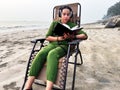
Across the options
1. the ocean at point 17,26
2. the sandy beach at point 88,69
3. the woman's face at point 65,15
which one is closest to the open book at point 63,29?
the woman's face at point 65,15

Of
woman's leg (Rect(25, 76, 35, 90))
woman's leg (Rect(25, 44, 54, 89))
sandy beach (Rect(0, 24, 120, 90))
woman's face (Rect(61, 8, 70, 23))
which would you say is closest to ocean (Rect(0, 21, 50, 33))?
sandy beach (Rect(0, 24, 120, 90))

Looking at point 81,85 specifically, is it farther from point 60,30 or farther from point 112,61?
point 112,61

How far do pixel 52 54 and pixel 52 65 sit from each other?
0.20 meters

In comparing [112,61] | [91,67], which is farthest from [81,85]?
[112,61]

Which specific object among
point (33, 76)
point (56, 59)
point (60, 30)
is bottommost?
point (33, 76)

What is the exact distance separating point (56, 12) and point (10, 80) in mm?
1843

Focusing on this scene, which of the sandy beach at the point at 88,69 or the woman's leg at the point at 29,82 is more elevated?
the woman's leg at the point at 29,82

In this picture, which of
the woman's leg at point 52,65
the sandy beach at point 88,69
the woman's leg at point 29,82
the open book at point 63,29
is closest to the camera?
the woman's leg at point 52,65

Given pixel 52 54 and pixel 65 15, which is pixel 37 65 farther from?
pixel 65 15

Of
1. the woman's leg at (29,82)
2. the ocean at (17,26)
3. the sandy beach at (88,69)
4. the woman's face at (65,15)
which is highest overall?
the woman's face at (65,15)

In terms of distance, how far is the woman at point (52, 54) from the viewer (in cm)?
392

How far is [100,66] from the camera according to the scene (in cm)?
553

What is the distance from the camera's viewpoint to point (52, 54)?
13.4 ft

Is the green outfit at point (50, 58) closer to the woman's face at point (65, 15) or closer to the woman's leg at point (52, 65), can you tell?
the woman's leg at point (52, 65)
